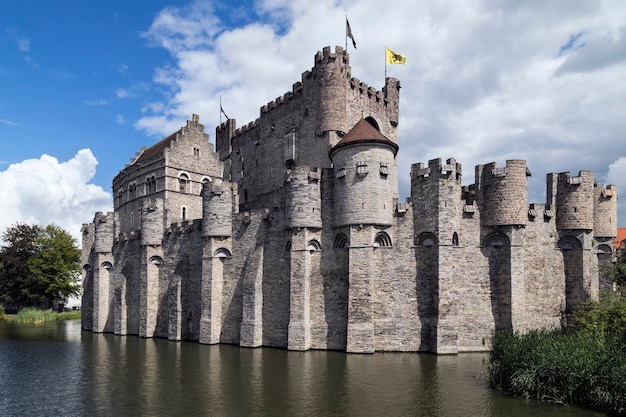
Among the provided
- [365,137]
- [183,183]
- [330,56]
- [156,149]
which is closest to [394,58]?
[330,56]

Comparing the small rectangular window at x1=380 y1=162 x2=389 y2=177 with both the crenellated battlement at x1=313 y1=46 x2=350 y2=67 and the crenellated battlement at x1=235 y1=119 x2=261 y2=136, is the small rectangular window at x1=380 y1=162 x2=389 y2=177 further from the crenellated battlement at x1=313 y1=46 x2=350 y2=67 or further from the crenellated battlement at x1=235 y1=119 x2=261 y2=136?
the crenellated battlement at x1=235 y1=119 x2=261 y2=136

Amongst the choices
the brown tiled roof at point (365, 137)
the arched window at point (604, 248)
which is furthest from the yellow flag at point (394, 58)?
the arched window at point (604, 248)

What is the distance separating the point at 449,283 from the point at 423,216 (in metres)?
3.67

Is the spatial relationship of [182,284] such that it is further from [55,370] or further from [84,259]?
[84,259]

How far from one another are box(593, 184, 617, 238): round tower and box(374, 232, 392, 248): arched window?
12.2 meters

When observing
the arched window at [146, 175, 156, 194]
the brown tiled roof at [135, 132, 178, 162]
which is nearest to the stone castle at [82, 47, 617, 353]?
the arched window at [146, 175, 156, 194]

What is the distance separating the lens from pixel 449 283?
78.7 feet

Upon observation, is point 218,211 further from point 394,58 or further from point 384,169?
point 394,58

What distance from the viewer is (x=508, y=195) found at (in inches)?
983

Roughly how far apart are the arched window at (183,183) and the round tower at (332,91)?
14084 millimetres

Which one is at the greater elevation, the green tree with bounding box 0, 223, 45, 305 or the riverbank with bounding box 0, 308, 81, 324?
the green tree with bounding box 0, 223, 45, 305

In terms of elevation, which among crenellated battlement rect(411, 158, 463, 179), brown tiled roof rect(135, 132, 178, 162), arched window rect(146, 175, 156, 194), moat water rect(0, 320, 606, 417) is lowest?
moat water rect(0, 320, 606, 417)

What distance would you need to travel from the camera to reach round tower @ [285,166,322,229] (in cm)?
2623

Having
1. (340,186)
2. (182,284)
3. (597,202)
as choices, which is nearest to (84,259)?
(182,284)
